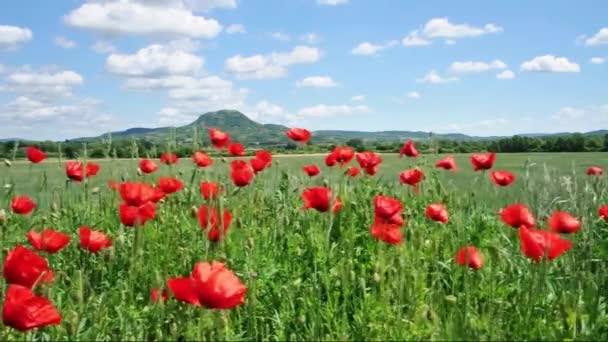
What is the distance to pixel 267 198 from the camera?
5.18 meters

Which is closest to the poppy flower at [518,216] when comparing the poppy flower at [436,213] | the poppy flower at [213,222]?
the poppy flower at [436,213]

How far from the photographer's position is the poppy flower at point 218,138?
456 cm

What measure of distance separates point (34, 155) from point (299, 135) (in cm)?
187

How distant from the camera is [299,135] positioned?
481 cm

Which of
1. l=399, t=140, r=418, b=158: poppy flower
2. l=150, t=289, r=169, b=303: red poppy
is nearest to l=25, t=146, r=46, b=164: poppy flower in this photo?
l=399, t=140, r=418, b=158: poppy flower

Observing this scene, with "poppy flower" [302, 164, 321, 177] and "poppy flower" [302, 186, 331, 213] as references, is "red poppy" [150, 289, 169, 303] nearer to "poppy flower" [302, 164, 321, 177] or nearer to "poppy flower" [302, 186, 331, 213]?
"poppy flower" [302, 186, 331, 213]

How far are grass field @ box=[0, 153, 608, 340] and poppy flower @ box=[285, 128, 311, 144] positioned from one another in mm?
260

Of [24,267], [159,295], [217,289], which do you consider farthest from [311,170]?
[217,289]

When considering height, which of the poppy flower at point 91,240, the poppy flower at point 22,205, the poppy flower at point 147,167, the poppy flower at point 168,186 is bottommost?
the poppy flower at point 91,240

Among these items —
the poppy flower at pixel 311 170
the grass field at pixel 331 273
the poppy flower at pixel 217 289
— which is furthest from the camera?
the poppy flower at pixel 311 170

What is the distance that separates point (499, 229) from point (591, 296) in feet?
5.10

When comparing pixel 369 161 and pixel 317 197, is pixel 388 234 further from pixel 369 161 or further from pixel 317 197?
pixel 369 161

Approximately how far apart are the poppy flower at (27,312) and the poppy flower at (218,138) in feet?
8.76

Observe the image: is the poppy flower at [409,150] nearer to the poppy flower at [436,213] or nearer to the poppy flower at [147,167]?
the poppy flower at [147,167]
